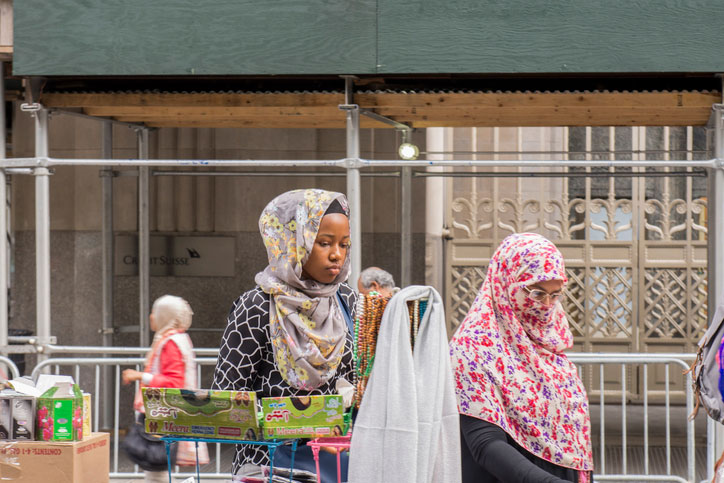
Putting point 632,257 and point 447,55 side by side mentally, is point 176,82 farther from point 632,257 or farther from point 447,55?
point 632,257

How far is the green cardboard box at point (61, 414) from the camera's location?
4.56 metres

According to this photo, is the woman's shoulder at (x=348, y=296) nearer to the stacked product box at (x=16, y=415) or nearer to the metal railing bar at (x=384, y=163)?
the stacked product box at (x=16, y=415)

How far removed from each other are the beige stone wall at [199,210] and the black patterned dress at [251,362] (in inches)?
259

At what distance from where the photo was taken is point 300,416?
328cm

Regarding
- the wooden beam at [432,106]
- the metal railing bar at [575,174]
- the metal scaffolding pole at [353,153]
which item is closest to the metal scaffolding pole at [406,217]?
the metal railing bar at [575,174]

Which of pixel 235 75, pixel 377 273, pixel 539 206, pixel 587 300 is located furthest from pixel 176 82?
pixel 587 300

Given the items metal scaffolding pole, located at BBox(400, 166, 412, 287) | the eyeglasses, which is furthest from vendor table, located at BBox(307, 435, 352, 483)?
metal scaffolding pole, located at BBox(400, 166, 412, 287)

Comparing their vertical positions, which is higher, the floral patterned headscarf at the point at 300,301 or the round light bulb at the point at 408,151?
the round light bulb at the point at 408,151

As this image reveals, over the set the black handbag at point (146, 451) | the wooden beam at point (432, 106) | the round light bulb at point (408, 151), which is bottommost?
the black handbag at point (146, 451)

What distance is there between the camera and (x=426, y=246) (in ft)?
33.4

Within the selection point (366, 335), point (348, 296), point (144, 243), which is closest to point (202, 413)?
point (366, 335)

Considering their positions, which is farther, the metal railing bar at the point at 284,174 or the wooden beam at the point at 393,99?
the metal railing bar at the point at 284,174

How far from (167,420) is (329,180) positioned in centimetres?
696

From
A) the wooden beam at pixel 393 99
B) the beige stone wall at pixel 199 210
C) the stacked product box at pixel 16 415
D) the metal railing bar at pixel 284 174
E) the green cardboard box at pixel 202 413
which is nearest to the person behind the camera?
the green cardboard box at pixel 202 413
